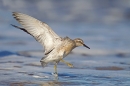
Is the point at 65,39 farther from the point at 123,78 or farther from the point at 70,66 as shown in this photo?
the point at 123,78

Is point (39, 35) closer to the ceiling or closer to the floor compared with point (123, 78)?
closer to the ceiling

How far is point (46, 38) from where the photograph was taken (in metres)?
11.1

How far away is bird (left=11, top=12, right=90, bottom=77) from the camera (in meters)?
10.9

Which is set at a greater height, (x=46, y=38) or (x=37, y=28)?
(x=37, y=28)

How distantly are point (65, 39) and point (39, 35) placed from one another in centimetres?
79

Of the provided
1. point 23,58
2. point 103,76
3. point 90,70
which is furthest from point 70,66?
point 23,58

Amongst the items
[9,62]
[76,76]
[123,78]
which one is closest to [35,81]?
[76,76]

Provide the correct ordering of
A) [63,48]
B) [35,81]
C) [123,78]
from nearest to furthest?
[35,81], [123,78], [63,48]

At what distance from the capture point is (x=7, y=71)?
36.2 feet

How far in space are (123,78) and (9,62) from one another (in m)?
3.57

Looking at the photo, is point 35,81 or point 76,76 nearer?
point 35,81

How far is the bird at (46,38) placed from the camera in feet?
35.9

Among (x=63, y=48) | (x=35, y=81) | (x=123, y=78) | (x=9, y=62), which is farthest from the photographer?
(x=9, y=62)

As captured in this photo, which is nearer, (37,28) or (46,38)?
(37,28)
